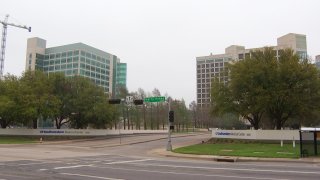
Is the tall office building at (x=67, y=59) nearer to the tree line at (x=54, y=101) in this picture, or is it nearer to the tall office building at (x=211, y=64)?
the tall office building at (x=211, y=64)

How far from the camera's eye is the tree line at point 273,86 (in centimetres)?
4422

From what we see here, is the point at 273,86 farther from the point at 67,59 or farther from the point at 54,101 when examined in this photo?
the point at 67,59

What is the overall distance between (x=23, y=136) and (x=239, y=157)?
42.0 metres

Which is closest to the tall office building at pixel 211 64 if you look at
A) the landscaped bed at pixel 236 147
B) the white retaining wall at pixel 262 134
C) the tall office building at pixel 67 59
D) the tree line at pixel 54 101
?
the tall office building at pixel 67 59

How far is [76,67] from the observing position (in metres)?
165

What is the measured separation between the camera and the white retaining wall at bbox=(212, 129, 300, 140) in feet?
136

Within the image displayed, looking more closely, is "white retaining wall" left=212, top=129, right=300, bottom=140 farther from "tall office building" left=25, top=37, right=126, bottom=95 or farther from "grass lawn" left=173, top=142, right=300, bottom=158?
"tall office building" left=25, top=37, right=126, bottom=95

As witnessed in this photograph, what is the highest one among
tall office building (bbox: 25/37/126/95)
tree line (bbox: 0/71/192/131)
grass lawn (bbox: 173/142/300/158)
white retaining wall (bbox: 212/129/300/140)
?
tall office building (bbox: 25/37/126/95)

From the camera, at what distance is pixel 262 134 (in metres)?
43.3

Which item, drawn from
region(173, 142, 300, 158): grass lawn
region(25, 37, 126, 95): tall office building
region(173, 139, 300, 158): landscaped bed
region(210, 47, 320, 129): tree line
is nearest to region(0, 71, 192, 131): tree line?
region(210, 47, 320, 129): tree line

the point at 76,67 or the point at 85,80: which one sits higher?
the point at 76,67

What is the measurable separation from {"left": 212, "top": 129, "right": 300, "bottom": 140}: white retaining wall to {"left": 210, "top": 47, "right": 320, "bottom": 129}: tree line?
3.19 m

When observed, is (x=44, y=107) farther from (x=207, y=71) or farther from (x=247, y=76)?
(x=207, y=71)

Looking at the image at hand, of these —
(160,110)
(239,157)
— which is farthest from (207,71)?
(239,157)
